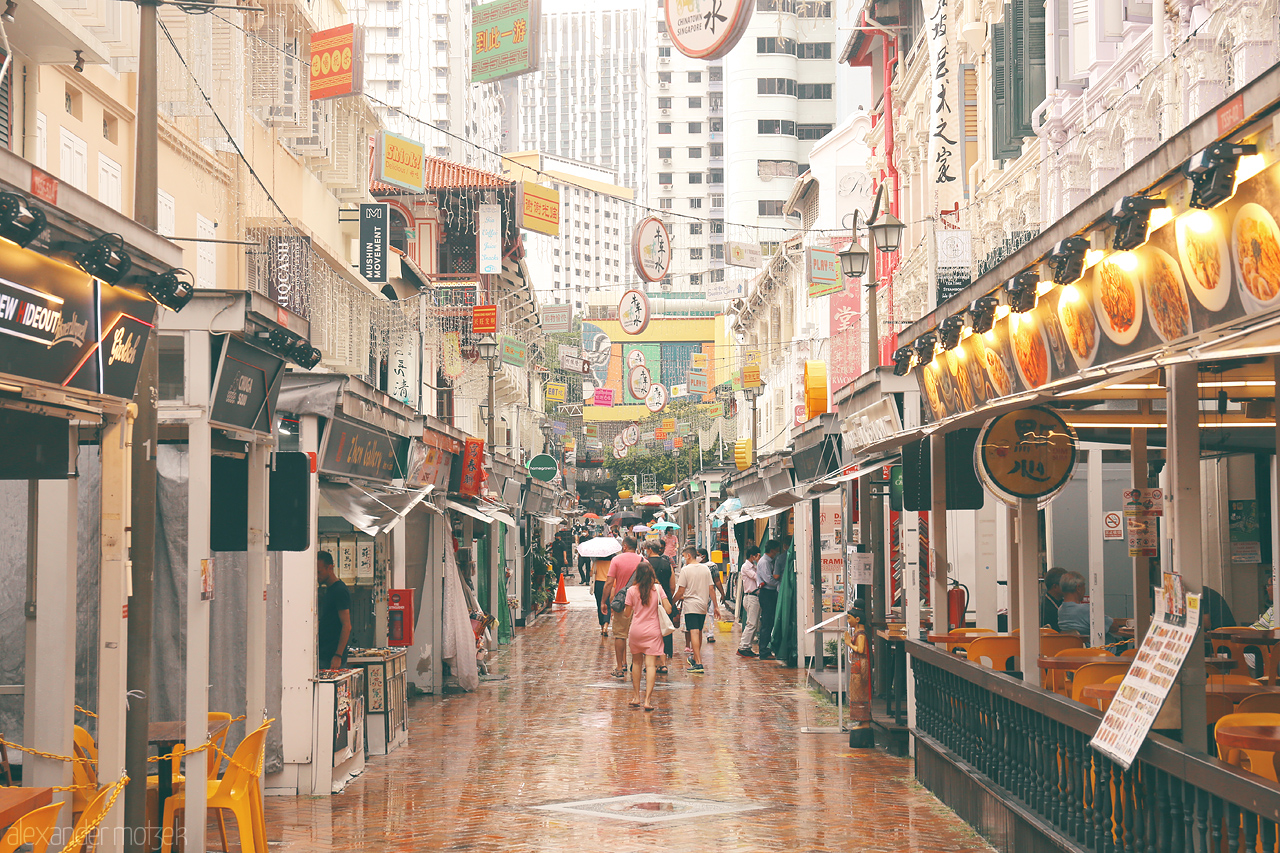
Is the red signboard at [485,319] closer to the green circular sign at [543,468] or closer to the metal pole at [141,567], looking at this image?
the green circular sign at [543,468]

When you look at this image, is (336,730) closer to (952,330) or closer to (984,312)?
(952,330)

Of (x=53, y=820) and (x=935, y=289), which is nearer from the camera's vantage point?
(x=53, y=820)

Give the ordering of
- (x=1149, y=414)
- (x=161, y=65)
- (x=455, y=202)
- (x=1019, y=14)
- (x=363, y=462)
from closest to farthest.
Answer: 1. (x=1149, y=414)
2. (x=363, y=462)
3. (x=161, y=65)
4. (x=1019, y=14)
5. (x=455, y=202)

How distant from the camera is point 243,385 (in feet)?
25.5

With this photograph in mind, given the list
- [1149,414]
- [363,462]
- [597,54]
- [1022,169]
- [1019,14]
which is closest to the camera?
[1149,414]

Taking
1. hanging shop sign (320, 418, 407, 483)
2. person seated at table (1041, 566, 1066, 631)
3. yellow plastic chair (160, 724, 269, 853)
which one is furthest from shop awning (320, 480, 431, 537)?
person seated at table (1041, 566, 1066, 631)

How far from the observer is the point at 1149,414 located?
9.74 metres

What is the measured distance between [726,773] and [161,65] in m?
9.40

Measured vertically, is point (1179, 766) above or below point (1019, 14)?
below

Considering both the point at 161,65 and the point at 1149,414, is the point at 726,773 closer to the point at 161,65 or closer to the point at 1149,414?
the point at 1149,414

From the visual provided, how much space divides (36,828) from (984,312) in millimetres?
5859

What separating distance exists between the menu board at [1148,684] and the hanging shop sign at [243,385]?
5043 mm

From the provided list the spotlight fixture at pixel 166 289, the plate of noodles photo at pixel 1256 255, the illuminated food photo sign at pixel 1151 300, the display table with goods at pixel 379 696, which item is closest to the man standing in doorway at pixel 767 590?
the display table with goods at pixel 379 696

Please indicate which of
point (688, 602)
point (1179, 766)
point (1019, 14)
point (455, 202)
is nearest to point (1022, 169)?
point (1019, 14)
